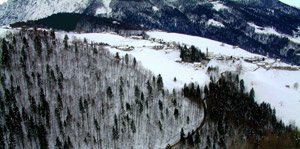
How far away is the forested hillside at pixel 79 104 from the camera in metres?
73.0

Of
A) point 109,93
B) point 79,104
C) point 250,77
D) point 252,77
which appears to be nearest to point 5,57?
point 79,104

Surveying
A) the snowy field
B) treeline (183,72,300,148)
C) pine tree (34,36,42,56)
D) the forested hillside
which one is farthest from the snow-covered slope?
pine tree (34,36,42,56)

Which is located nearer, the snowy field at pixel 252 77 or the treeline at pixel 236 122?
the treeline at pixel 236 122

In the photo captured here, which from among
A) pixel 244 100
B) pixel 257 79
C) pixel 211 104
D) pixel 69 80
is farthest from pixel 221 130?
pixel 69 80

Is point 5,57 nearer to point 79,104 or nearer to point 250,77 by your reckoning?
point 79,104

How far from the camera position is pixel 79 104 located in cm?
8338

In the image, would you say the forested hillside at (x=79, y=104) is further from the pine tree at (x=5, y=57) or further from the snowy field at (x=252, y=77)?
the snowy field at (x=252, y=77)

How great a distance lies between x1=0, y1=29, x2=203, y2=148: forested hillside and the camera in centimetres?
7300

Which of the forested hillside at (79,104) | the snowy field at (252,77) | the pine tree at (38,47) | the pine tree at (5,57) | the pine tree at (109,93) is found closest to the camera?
the forested hillside at (79,104)

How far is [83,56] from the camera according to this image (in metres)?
113

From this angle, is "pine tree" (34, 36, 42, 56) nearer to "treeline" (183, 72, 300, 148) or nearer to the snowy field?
the snowy field

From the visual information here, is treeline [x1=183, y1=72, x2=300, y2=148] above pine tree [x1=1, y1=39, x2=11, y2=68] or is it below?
below

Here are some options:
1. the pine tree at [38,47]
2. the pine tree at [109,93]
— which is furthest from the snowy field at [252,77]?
the pine tree at [38,47]

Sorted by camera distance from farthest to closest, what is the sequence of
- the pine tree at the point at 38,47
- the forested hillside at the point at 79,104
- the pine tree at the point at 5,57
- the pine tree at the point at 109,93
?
the pine tree at the point at 38,47
the pine tree at the point at 5,57
the pine tree at the point at 109,93
the forested hillside at the point at 79,104
